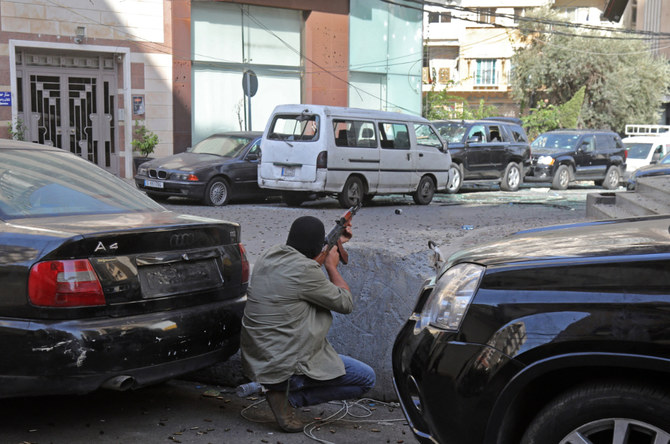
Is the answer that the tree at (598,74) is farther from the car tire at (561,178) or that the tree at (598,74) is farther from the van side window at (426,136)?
the van side window at (426,136)

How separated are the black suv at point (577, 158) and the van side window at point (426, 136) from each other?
20.4 ft

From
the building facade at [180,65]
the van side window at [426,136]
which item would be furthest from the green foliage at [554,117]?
the van side window at [426,136]

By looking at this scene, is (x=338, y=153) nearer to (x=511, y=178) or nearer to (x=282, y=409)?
(x=511, y=178)

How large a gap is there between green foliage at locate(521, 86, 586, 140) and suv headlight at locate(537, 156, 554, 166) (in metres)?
15.5

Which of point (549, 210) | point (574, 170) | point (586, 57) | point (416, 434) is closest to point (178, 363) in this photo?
point (416, 434)

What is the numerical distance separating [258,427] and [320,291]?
34.0 inches

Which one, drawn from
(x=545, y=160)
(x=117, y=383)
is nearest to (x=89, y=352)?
(x=117, y=383)

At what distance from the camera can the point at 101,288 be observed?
3992mm

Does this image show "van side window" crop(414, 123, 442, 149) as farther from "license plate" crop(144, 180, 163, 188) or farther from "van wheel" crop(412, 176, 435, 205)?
"license plate" crop(144, 180, 163, 188)

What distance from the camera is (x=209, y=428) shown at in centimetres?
450

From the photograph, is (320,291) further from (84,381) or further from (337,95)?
(337,95)

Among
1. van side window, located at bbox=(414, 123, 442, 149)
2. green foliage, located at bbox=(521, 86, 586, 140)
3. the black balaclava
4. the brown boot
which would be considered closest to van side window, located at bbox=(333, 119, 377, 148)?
van side window, located at bbox=(414, 123, 442, 149)

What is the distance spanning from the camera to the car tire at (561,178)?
23.6 meters

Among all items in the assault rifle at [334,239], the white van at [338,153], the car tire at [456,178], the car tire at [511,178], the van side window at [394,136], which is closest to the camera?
the assault rifle at [334,239]
